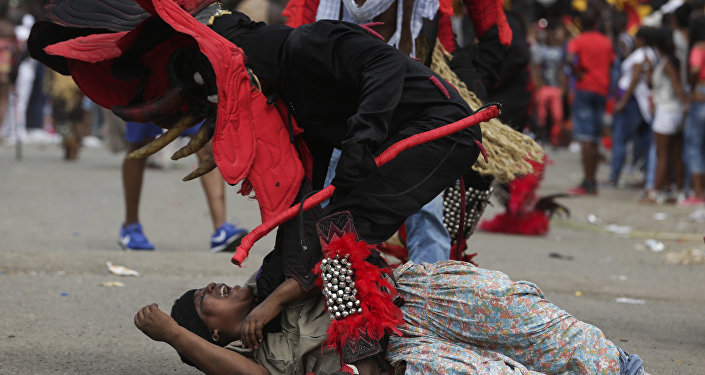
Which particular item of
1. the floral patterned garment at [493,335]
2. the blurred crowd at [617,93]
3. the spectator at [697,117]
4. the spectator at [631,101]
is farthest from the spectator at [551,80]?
the floral patterned garment at [493,335]

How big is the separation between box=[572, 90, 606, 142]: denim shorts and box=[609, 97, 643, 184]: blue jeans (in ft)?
2.24

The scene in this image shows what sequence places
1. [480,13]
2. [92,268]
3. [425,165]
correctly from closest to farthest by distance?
1. [425,165]
2. [480,13]
3. [92,268]

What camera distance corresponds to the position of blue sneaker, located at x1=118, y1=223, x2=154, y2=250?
6223 millimetres

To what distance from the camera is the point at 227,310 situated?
11.1ft

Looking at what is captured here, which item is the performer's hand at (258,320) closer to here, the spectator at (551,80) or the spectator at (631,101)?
the spectator at (631,101)

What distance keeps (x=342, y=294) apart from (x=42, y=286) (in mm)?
2572

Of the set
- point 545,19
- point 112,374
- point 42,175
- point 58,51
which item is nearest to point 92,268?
point 112,374

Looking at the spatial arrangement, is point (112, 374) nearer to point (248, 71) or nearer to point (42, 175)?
point (248, 71)

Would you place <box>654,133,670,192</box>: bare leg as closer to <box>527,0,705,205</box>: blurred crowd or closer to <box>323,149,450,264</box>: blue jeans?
<box>527,0,705,205</box>: blurred crowd

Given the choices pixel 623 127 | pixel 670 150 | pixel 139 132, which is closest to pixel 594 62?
pixel 623 127

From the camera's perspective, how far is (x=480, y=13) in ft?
16.4

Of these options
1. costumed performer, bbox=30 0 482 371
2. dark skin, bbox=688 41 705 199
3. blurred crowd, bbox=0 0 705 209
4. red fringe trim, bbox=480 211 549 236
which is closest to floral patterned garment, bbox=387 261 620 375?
costumed performer, bbox=30 0 482 371

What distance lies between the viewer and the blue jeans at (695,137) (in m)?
9.52

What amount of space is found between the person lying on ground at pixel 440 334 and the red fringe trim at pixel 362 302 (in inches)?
5.2
